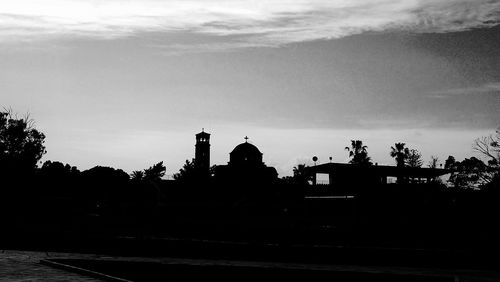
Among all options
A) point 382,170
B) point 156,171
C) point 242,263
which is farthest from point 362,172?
point 156,171

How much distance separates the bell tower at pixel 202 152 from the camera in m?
65.9

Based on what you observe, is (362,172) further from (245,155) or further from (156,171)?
(156,171)

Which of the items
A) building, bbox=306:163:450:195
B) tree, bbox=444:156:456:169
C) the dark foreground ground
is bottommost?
the dark foreground ground

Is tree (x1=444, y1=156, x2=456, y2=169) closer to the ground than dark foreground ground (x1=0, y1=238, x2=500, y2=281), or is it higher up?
higher up

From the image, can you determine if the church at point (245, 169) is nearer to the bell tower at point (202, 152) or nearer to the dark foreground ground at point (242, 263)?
the bell tower at point (202, 152)

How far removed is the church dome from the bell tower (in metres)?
6.32

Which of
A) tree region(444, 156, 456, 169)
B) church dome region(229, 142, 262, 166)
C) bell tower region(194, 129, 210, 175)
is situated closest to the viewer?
church dome region(229, 142, 262, 166)

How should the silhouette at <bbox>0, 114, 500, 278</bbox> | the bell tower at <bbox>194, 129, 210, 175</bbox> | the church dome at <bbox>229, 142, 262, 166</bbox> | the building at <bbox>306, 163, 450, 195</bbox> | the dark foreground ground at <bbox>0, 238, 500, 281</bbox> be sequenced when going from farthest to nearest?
the bell tower at <bbox>194, 129, 210, 175</bbox>, the church dome at <bbox>229, 142, 262, 166</bbox>, the building at <bbox>306, 163, 450, 195</bbox>, the silhouette at <bbox>0, 114, 500, 278</bbox>, the dark foreground ground at <bbox>0, 238, 500, 281</bbox>

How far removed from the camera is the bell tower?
65875mm

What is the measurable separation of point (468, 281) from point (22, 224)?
2408 cm

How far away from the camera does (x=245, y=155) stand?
2335 inches

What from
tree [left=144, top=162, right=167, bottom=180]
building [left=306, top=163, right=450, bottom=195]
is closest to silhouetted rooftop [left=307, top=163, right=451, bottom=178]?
building [left=306, top=163, right=450, bottom=195]

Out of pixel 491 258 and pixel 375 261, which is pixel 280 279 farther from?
pixel 491 258

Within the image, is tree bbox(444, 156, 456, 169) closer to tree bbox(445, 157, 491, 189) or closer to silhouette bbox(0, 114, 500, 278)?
tree bbox(445, 157, 491, 189)
